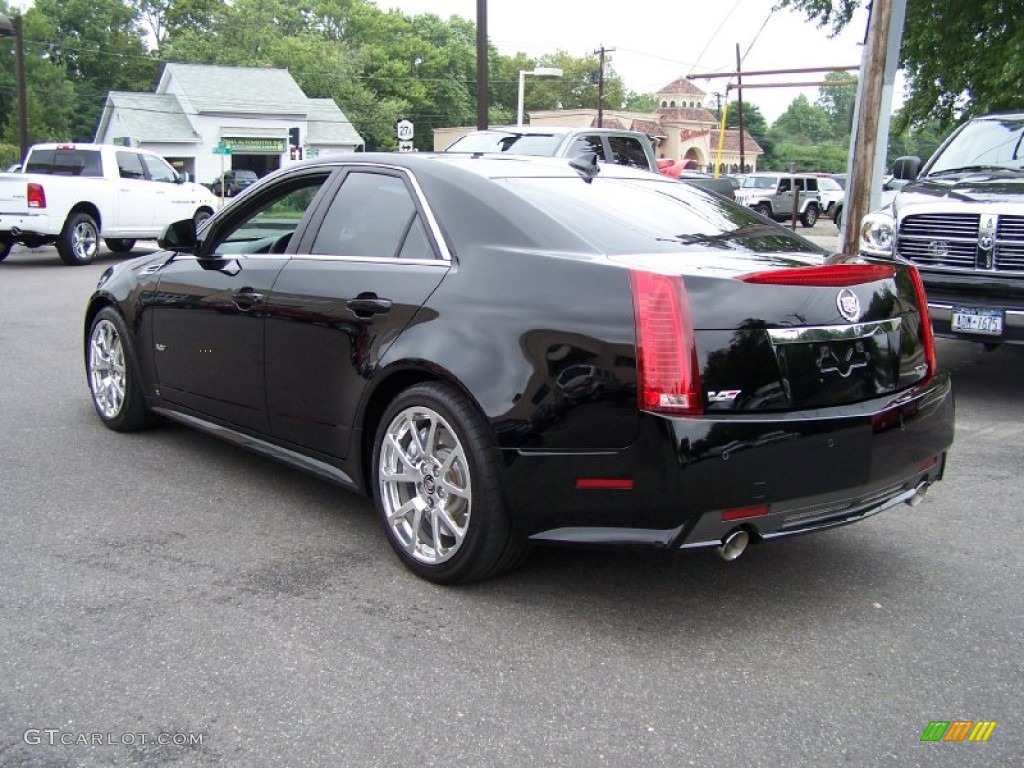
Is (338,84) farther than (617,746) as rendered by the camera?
Yes

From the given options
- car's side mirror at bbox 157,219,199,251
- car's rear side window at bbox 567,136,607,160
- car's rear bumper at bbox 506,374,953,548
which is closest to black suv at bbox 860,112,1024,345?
car's rear bumper at bbox 506,374,953,548

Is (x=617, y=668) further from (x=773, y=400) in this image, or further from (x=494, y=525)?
(x=773, y=400)

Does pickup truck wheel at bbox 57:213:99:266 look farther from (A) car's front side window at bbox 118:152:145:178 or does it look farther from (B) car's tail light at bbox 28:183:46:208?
(A) car's front side window at bbox 118:152:145:178

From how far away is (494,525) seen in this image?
355cm

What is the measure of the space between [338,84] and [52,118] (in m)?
21.7

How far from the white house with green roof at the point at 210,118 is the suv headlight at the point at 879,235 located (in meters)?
51.9

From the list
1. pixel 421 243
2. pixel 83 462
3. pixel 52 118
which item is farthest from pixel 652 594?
pixel 52 118

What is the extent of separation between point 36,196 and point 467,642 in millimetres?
15280

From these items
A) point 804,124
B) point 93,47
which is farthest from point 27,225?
point 804,124

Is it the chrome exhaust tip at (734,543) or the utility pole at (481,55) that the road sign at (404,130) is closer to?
the utility pole at (481,55)

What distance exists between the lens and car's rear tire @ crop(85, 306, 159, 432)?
5.69m

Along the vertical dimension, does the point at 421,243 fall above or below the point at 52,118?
below

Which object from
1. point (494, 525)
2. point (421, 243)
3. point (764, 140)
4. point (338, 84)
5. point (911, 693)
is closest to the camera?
point (911, 693)

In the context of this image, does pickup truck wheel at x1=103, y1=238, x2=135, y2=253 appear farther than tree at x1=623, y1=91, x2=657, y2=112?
No
